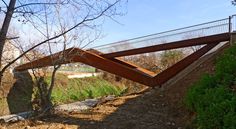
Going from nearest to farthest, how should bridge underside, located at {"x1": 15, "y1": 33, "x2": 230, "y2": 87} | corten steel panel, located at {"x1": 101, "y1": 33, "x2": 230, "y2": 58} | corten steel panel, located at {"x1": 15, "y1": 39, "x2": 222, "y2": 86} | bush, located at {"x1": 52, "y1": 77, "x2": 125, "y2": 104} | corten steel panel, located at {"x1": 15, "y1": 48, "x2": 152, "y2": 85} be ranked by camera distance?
corten steel panel, located at {"x1": 101, "y1": 33, "x2": 230, "y2": 58} < bridge underside, located at {"x1": 15, "y1": 33, "x2": 230, "y2": 87} < corten steel panel, located at {"x1": 15, "y1": 39, "x2": 222, "y2": 86} < corten steel panel, located at {"x1": 15, "y1": 48, "x2": 152, "y2": 85} < bush, located at {"x1": 52, "y1": 77, "x2": 125, "y2": 104}

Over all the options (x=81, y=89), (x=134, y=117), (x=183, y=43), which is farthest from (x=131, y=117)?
(x=81, y=89)

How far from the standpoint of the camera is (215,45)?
14789 mm

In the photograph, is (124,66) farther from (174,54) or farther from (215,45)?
(174,54)

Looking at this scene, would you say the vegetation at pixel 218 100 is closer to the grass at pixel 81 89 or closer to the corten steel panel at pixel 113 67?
the corten steel panel at pixel 113 67

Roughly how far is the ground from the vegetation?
110cm

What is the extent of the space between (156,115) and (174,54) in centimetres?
1535

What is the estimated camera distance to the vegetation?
486 centimetres

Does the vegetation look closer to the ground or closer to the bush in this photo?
the ground

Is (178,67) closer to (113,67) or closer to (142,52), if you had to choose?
(142,52)

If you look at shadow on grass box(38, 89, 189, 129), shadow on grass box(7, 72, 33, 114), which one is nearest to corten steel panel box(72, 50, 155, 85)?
shadow on grass box(7, 72, 33, 114)

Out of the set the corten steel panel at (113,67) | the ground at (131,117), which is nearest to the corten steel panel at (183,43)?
the corten steel panel at (113,67)

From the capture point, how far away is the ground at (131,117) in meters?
7.62

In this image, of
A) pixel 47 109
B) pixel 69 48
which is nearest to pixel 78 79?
pixel 69 48

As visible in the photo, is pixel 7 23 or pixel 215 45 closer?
pixel 7 23
